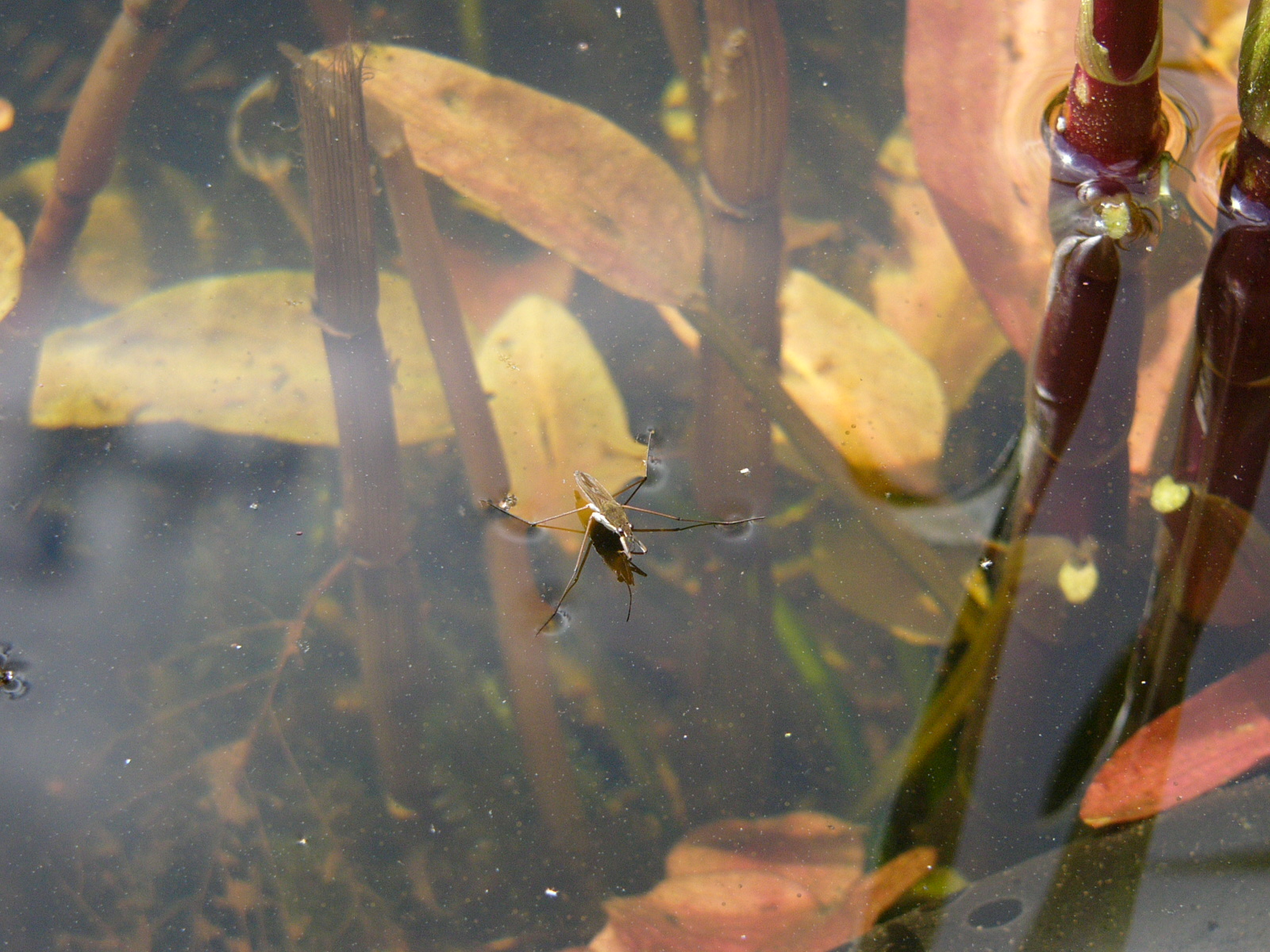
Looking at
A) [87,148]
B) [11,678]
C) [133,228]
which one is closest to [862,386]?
[133,228]

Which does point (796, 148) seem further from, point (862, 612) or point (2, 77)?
point (2, 77)

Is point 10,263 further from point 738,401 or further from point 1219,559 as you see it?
point 1219,559

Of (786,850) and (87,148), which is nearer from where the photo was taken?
(786,850)

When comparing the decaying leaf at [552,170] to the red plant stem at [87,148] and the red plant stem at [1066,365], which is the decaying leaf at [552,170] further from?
the red plant stem at [1066,365]

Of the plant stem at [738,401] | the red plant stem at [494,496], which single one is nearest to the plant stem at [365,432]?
the red plant stem at [494,496]

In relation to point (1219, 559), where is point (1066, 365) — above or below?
above

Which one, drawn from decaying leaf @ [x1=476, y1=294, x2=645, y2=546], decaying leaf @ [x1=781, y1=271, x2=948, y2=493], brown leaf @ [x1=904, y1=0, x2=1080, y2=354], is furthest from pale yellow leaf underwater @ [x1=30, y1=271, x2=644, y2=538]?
brown leaf @ [x1=904, y1=0, x2=1080, y2=354]

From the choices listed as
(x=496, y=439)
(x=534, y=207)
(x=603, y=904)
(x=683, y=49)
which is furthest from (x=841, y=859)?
(x=683, y=49)

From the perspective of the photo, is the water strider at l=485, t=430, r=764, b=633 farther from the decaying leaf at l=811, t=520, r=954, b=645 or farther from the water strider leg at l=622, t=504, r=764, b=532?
the decaying leaf at l=811, t=520, r=954, b=645
